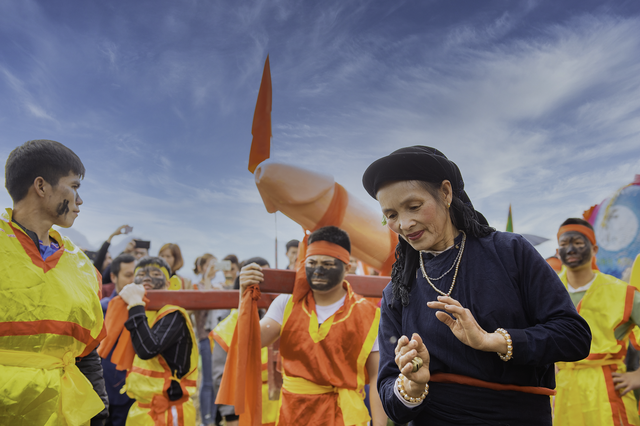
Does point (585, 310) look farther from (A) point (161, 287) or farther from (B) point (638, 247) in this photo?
(A) point (161, 287)

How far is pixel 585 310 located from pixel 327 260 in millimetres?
2446

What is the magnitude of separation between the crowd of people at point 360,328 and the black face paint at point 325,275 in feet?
0.03

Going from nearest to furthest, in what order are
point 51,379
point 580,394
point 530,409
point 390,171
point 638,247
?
1. point 530,409
2. point 390,171
3. point 51,379
4. point 580,394
5. point 638,247

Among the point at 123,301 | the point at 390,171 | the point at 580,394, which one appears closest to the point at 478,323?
the point at 390,171

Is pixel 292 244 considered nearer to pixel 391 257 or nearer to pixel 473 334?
pixel 391 257

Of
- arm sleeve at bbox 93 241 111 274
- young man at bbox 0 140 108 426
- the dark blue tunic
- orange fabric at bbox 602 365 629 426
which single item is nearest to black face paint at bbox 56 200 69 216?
young man at bbox 0 140 108 426

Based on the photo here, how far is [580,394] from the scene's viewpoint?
3.46 meters

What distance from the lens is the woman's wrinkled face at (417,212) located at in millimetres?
1540

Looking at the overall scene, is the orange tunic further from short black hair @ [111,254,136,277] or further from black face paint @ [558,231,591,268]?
short black hair @ [111,254,136,277]

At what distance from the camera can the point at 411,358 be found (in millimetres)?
1330

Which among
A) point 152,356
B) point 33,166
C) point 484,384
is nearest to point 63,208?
point 33,166

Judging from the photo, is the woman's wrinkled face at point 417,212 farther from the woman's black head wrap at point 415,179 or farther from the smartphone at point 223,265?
the smartphone at point 223,265

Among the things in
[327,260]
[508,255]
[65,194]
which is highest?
[65,194]

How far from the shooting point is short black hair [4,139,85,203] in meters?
2.15
